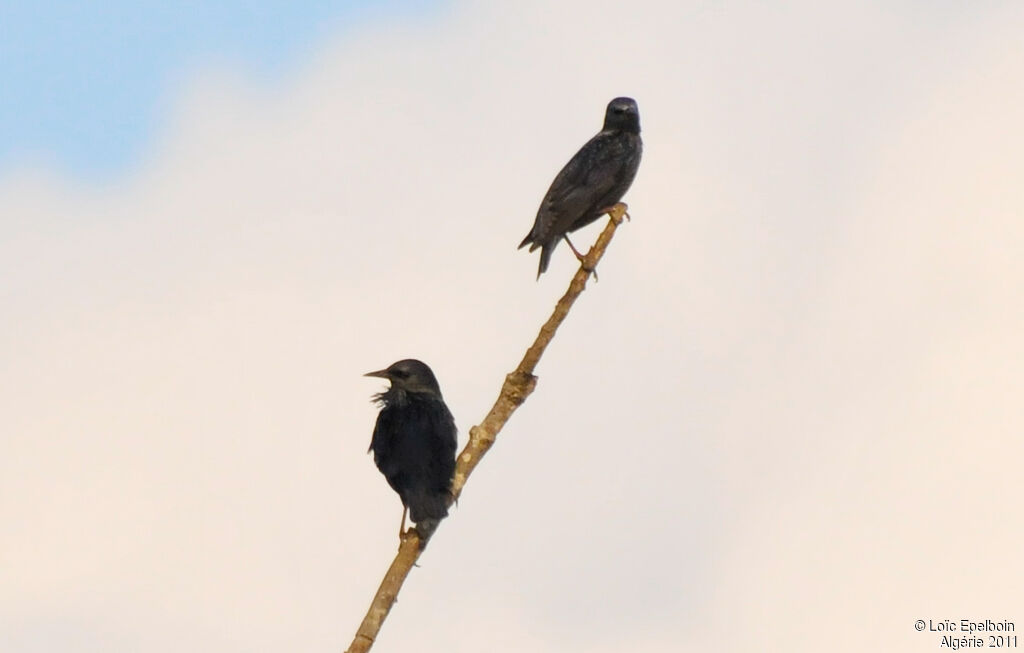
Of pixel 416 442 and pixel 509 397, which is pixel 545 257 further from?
pixel 509 397

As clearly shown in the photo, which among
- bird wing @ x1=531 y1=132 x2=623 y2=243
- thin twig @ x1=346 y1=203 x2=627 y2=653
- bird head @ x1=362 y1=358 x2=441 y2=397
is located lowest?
thin twig @ x1=346 y1=203 x2=627 y2=653

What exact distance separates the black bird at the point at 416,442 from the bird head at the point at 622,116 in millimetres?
5507

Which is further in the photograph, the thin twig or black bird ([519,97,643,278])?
black bird ([519,97,643,278])

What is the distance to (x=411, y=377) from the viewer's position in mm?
11938

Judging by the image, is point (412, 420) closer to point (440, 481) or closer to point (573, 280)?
point (440, 481)

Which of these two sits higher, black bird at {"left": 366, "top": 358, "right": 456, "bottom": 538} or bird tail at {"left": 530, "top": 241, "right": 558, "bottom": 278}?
bird tail at {"left": 530, "top": 241, "right": 558, "bottom": 278}

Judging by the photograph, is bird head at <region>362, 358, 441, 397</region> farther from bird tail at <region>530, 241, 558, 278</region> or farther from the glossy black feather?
bird tail at <region>530, 241, 558, 278</region>

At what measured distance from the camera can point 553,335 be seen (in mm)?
8703

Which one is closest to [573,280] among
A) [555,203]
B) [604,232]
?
[604,232]

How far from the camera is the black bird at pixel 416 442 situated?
10508mm

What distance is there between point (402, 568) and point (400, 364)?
15.9ft

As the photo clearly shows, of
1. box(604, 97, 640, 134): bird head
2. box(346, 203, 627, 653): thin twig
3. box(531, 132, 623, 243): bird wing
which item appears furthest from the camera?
box(604, 97, 640, 134): bird head

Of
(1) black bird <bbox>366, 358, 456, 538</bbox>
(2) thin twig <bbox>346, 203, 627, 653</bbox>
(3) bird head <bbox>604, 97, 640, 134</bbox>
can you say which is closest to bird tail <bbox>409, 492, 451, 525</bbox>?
(1) black bird <bbox>366, 358, 456, 538</bbox>

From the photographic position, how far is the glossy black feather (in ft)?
34.6
